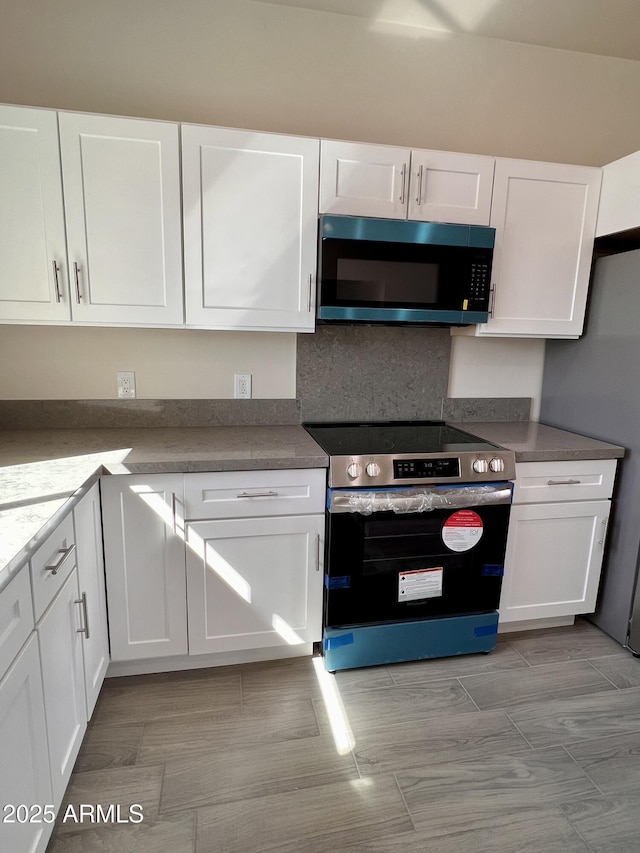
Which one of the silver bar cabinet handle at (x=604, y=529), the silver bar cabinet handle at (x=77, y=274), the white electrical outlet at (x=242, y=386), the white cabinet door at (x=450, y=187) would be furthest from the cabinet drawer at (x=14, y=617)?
the silver bar cabinet handle at (x=604, y=529)

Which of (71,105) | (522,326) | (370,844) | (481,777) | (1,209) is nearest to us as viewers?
(370,844)

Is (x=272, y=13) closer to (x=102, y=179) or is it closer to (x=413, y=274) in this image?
A: (x=102, y=179)

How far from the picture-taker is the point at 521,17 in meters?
2.12

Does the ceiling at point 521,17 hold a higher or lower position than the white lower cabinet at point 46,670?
higher

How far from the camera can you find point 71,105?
6.49 feet

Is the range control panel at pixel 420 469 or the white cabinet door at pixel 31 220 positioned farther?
the range control panel at pixel 420 469

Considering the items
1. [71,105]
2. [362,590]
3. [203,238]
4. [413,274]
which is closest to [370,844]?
[362,590]

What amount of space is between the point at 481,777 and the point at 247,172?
2263mm

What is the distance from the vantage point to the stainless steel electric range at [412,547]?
1838 millimetres

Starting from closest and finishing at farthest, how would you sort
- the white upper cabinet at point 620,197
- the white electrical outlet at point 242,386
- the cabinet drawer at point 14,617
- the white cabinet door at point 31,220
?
the cabinet drawer at point 14,617 → the white cabinet door at point 31,220 → the white upper cabinet at point 620,197 → the white electrical outlet at point 242,386

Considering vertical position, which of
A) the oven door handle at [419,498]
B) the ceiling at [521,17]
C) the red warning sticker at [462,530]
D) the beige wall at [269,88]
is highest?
the ceiling at [521,17]

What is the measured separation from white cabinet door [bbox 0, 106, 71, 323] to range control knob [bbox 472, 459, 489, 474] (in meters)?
1.67

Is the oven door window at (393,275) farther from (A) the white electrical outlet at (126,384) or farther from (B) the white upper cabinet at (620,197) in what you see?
(A) the white electrical outlet at (126,384)

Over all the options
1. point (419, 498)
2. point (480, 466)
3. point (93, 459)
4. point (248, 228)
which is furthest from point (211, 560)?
point (248, 228)
